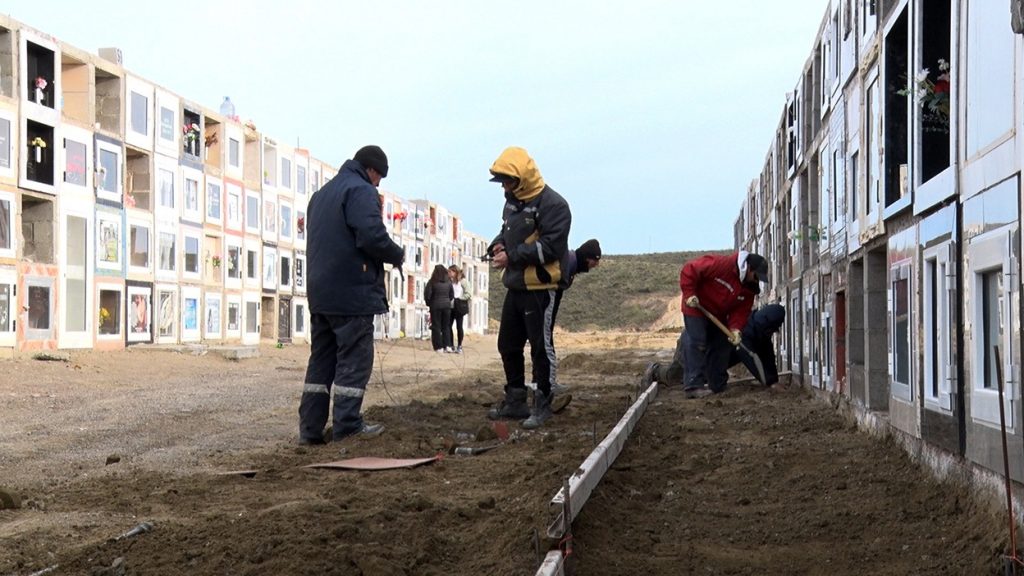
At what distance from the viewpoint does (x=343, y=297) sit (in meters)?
7.65

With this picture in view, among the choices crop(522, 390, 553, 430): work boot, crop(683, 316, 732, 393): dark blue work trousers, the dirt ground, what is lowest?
the dirt ground

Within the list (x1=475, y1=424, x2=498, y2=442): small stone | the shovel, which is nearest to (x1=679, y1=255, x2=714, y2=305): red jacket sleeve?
the shovel

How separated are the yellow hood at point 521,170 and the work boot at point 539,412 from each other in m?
1.51

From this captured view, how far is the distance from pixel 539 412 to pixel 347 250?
6.32ft

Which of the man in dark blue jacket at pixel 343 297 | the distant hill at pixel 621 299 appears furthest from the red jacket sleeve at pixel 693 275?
the distant hill at pixel 621 299

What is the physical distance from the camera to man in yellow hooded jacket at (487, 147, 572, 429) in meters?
8.41

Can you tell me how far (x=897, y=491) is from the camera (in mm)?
5441

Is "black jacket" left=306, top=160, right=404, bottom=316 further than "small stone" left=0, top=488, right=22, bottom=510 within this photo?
Yes

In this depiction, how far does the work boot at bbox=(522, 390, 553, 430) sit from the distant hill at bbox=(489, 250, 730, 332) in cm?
6894

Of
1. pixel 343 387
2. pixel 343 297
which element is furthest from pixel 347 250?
pixel 343 387

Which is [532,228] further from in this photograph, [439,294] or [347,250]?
[439,294]

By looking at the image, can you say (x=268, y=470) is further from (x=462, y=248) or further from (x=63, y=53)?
(x=462, y=248)

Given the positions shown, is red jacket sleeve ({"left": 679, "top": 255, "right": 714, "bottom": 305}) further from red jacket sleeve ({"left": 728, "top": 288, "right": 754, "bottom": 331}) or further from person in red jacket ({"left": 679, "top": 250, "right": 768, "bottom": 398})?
red jacket sleeve ({"left": 728, "top": 288, "right": 754, "bottom": 331})

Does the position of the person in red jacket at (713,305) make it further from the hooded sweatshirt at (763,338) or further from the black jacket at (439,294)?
the black jacket at (439,294)
